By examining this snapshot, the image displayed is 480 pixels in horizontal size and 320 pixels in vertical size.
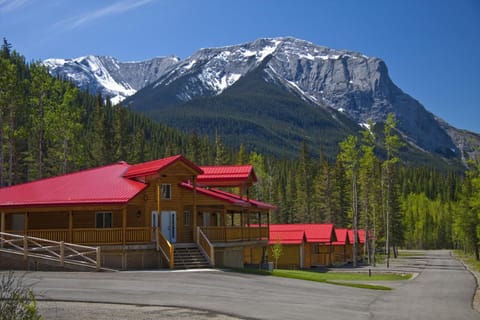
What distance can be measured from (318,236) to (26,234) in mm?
34754

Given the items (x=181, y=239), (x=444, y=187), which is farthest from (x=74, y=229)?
(x=444, y=187)

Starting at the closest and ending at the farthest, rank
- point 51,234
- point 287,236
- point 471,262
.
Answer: point 51,234, point 287,236, point 471,262

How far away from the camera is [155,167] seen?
32.7m

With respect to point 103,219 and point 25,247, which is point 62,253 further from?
point 103,219

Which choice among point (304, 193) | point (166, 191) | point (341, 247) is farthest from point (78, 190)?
point (304, 193)

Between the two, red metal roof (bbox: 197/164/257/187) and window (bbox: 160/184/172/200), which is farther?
red metal roof (bbox: 197/164/257/187)

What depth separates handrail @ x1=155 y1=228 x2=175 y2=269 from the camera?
30.2m

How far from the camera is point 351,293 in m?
25.2

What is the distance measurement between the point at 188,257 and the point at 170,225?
3.75 meters

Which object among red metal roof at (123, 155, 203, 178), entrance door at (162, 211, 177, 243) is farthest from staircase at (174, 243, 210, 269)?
red metal roof at (123, 155, 203, 178)

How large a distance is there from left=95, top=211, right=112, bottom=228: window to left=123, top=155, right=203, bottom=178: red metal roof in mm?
2878

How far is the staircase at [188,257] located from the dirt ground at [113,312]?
44.4 ft

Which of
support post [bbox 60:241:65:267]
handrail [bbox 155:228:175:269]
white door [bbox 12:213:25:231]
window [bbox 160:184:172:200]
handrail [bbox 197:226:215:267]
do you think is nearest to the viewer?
support post [bbox 60:241:65:267]

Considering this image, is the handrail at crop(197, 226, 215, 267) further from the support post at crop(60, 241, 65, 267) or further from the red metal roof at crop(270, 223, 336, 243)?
the red metal roof at crop(270, 223, 336, 243)
